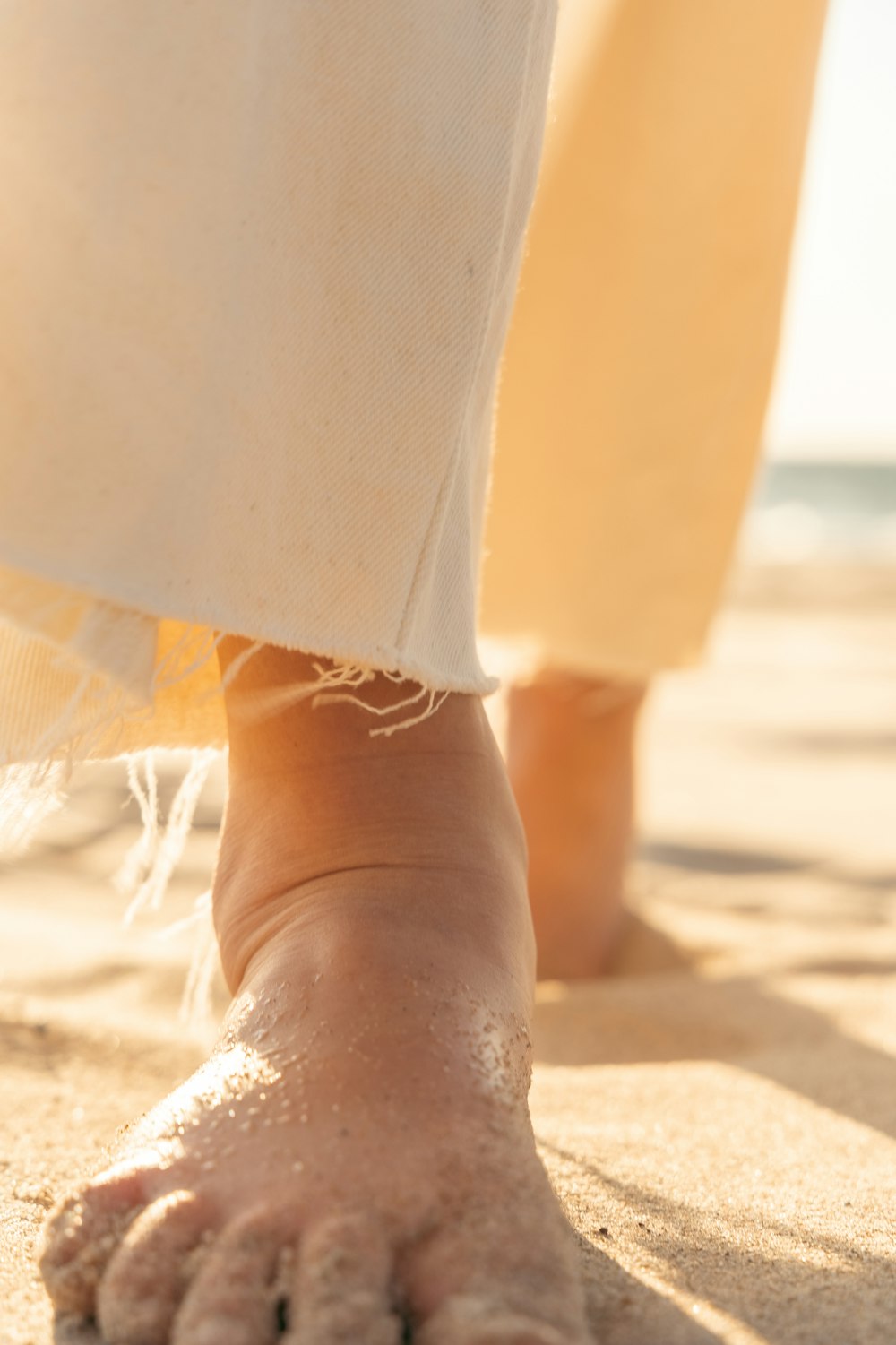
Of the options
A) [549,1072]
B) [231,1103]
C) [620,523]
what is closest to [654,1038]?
[549,1072]

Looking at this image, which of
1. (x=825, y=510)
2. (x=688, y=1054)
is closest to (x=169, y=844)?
(x=688, y=1054)

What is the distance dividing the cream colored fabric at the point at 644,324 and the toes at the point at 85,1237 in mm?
1089

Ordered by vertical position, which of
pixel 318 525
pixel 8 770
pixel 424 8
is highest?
pixel 424 8

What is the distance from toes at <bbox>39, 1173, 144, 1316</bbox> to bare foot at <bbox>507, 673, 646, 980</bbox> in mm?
1030

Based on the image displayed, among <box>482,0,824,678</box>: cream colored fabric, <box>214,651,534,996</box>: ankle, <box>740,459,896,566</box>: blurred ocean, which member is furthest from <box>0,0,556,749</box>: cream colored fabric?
<box>740,459,896,566</box>: blurred ocean

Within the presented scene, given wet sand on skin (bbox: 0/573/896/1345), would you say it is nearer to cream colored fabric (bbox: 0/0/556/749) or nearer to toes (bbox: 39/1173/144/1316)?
toes (bbox: 39/1173/144/1316)

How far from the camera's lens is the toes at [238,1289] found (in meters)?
0.63

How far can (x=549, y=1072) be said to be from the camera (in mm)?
1238

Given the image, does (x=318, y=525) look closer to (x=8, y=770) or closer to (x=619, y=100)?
(x=8, y=770)

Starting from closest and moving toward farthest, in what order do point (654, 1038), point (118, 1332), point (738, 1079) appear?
point (118, 1332) < point (738, 1079) < point (654, 1038)

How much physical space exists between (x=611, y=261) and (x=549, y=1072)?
974 mm

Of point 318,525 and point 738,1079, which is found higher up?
point 318,525

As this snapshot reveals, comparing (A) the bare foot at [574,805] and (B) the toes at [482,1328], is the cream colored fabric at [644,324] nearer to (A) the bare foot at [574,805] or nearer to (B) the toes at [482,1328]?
(A) the bare foot at [574,805]

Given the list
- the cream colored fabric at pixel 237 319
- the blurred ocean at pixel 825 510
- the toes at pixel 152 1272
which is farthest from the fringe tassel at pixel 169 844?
the blurred ocean at pixel 825 510
